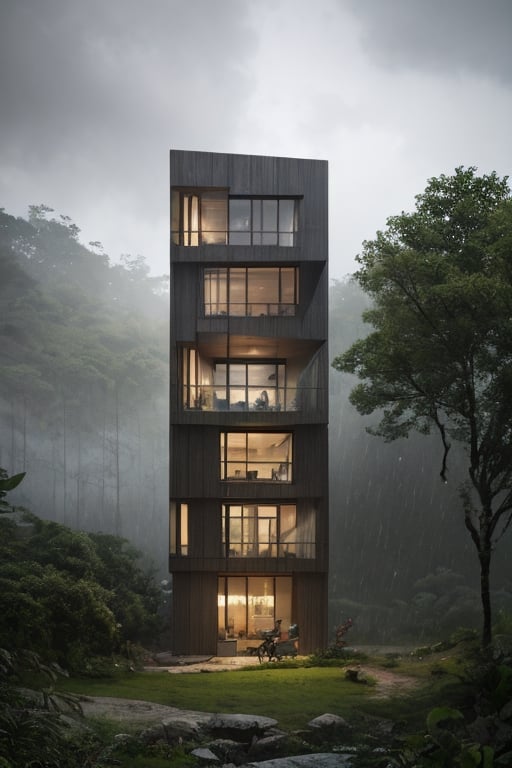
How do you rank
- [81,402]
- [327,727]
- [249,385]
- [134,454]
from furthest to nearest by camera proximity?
[134,454] → [81,402] → [249,385] → [327,727]

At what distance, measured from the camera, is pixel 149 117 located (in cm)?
10031

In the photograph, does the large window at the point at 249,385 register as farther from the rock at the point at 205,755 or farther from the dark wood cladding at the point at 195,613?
the rock at the point at 205,755

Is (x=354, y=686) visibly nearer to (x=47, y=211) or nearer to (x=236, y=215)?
(x=236, y=215)

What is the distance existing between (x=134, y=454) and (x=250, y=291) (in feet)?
131

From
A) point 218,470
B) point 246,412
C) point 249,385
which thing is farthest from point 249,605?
point 249,385

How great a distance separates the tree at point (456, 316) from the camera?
21.9 meters

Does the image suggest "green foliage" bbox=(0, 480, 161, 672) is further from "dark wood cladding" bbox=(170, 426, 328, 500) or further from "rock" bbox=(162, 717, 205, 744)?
"rock" bbox=(162, 717, 205, 744)

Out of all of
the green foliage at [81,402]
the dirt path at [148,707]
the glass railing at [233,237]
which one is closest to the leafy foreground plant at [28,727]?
the dirt path at [148,707]

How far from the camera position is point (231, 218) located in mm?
26609

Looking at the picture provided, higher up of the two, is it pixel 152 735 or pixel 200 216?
pixel 200 216

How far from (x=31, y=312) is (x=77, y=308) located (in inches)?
250

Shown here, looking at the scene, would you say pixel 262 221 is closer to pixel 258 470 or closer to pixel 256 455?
pixel 256 455

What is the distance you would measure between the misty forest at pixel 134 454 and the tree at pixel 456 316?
92.2 feet

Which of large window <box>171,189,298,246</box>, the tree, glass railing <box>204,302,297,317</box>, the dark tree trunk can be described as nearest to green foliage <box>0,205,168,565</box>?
large window <box>171,189,298,246</box>
